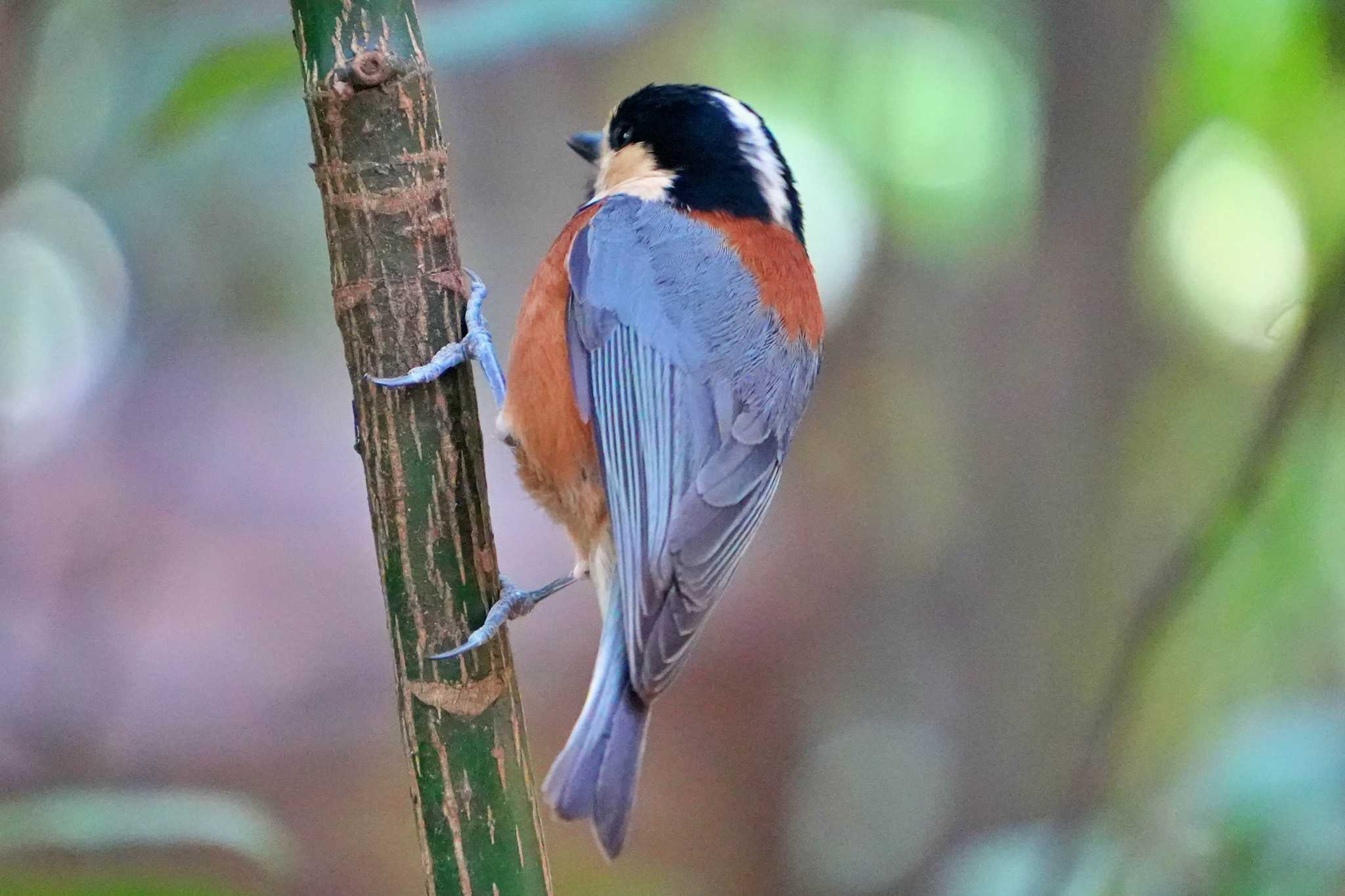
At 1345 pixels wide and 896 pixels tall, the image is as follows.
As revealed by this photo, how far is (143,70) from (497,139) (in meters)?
1.23

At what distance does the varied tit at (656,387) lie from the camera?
1.49 m

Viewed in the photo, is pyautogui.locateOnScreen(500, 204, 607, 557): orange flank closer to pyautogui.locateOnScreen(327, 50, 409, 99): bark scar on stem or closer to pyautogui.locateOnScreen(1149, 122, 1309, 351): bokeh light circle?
pyautogui.locateOnScreen(327, 50, 409, 99): bark scar on stem

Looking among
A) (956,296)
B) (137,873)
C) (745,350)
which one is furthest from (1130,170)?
(137,873)

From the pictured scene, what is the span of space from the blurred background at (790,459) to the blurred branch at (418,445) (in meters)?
0.75

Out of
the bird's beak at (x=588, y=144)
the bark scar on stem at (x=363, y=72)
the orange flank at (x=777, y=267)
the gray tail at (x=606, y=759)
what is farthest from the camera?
the bird's beak at (x=588, y=144)

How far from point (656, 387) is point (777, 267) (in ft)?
1.00

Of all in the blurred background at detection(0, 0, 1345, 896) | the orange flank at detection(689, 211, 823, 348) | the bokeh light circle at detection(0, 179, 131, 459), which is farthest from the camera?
the bokeh light circle at detection(0, 179, 131, 459)

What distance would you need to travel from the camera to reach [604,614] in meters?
1.60

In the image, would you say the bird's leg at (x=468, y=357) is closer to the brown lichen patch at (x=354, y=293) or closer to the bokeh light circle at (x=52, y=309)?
the brown lichen patch at (x=354, y=293)

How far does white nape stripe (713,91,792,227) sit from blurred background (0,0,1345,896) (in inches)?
9.4

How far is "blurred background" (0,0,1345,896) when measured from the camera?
2348mm

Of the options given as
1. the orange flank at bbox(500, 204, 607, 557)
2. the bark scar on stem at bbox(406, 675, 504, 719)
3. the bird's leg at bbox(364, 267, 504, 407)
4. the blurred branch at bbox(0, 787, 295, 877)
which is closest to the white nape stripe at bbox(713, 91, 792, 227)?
the orange flank at bbox(500, 204, 607, 557)

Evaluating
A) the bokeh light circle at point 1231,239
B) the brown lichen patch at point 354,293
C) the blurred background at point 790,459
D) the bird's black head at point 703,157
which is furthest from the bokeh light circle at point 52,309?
the bokeh light circle at point 1231,239

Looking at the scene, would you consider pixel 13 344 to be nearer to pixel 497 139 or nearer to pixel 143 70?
pixel 143 70
